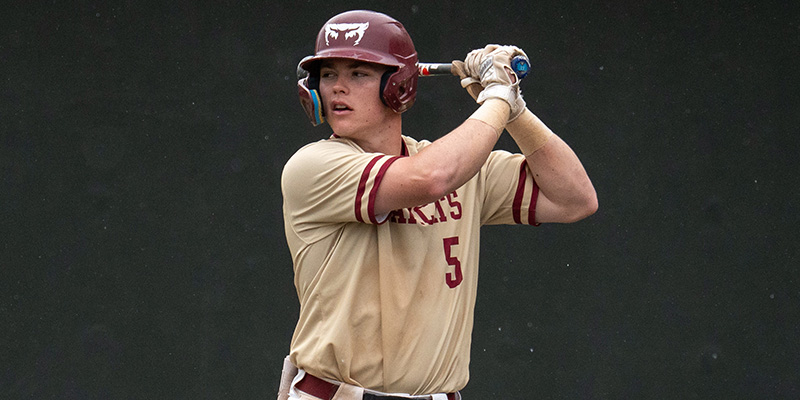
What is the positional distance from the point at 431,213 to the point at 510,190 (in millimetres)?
263

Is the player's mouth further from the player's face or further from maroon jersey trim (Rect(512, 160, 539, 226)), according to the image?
maroon jersey trim (Rect(512, 160, 539, 226))

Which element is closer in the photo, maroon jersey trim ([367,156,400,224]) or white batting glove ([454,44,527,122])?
maroon jersey trim ([367,156,400,224])

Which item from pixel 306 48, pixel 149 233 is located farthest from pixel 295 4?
pixel 149 233

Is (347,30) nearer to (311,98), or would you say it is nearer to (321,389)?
(311,98)

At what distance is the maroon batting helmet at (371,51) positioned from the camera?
7.21 ft

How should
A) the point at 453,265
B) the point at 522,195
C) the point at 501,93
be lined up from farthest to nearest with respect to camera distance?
1. the point at 522,195
2. the point at 453,265
3. the point at 501,93

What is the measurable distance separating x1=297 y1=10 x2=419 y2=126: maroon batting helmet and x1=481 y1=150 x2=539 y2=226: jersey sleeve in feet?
1.02

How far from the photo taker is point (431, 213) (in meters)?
2.26

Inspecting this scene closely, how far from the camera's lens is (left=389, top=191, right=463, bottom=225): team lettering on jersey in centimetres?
221

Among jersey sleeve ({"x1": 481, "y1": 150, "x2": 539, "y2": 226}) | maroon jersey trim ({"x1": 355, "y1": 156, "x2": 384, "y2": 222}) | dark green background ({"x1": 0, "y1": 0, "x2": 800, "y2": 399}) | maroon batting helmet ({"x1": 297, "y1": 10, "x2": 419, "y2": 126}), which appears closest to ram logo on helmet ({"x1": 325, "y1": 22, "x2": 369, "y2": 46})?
maroon batting helmet ({"x1": 297, "y1": 10, "x2": 419, "y2": 126})

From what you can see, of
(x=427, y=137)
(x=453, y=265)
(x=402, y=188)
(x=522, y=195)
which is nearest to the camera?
(x=402, y=188)

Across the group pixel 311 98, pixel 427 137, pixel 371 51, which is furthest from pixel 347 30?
pixel 427 137

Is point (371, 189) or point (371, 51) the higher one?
point (371, 51)

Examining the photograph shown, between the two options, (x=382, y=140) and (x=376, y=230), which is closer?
(x=376, y=230)
